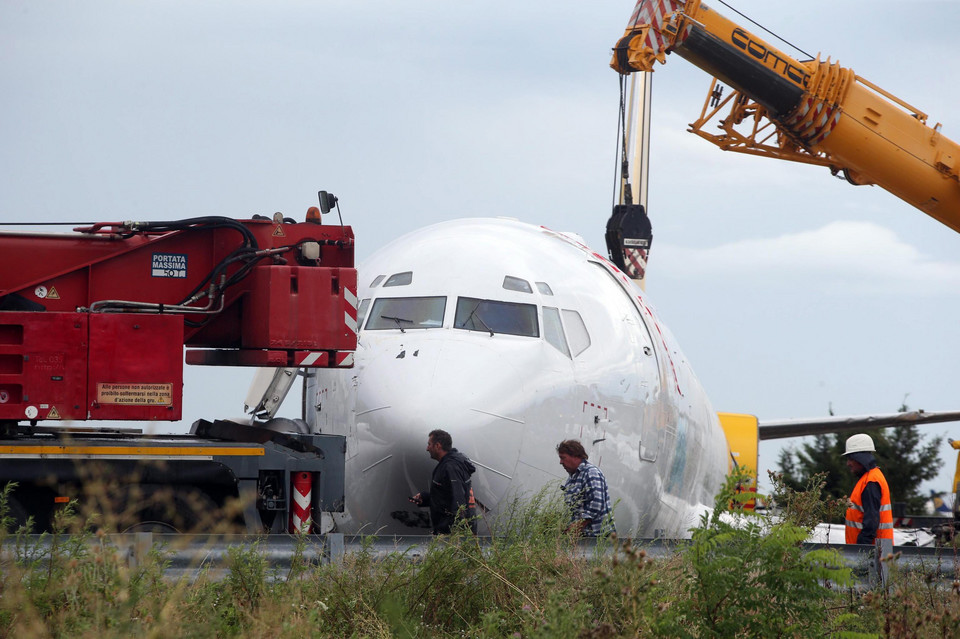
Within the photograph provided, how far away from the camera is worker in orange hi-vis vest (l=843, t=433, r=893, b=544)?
9070 mm

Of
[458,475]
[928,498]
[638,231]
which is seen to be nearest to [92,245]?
[458,475]

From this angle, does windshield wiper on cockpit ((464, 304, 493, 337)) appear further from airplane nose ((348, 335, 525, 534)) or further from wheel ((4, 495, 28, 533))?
wheel ((4, 495, 28, 533))

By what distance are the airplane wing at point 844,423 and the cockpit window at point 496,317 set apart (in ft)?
31.3

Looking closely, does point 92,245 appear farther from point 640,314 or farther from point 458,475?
point 640,314

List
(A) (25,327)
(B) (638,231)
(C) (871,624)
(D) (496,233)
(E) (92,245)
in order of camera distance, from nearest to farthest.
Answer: (C) (871,624) → (A) (25,327) → (E) (92,245) → (D) (496,233) → (B) (638,231)

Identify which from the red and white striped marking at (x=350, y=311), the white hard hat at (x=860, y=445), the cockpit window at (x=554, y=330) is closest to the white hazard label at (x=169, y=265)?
the red and white striped marking at (x=350, y=311)

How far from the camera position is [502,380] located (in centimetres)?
852

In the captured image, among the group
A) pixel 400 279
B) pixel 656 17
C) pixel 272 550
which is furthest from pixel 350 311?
pixel 656 17

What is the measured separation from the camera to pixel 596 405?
363 inches

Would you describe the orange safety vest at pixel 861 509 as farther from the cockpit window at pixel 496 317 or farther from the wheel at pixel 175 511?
the wheel at pixel 175 511

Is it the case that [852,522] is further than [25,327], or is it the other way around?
[852,522]

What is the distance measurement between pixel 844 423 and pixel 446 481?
11.0 metres

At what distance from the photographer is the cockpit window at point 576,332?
9406 millimetres

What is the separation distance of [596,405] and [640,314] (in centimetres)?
167
